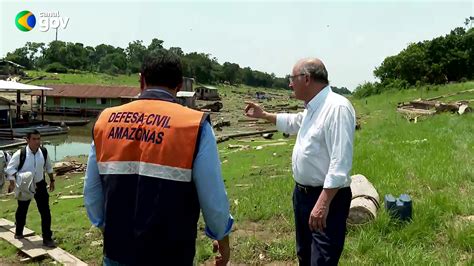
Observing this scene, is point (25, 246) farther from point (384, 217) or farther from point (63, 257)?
point (384, 217)

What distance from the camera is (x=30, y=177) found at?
7.51 metres

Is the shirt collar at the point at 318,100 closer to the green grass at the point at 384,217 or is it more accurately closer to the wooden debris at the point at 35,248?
the green grass at the point at 384,217

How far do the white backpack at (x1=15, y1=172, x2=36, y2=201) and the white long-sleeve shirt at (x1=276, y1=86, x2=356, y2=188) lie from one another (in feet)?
17.7

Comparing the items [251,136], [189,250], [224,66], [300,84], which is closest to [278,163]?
[300,84]

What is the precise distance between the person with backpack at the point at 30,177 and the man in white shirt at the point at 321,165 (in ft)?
17.0

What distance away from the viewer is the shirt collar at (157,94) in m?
2.51

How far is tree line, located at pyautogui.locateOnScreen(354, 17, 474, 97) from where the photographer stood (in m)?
50.8

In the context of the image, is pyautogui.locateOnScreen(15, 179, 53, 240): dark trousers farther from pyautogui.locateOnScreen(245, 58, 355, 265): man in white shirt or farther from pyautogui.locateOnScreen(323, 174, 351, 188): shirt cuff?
pyautogui.locateOnScreen(323, 174, 351, 188): shirt cuff

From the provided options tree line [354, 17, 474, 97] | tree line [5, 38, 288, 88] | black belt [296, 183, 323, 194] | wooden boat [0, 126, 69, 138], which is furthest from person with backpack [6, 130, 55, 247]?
tree line [5, 38, 288, 88]

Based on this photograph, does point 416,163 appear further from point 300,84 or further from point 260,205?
point 300,84

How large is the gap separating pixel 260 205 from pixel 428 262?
3.16 m

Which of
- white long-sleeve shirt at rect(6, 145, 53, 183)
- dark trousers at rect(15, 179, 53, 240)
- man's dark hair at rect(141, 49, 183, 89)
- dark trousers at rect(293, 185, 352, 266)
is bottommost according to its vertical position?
dark trousers at rect(15, 179, 53, 240)

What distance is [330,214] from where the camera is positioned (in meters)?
3.55

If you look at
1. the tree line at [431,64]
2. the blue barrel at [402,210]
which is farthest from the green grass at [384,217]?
the tree line at [431,64]
